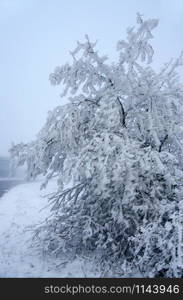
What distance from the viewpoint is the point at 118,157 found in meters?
7.61

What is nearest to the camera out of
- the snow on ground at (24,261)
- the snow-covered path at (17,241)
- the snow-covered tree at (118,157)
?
the snow-covered tree at (118,157)

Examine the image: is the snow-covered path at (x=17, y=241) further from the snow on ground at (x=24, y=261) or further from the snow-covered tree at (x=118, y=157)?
the snow-covered tree at (x=118, y=157)

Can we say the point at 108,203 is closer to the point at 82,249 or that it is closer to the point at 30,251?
the point at 82,249

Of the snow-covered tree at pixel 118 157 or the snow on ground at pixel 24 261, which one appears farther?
the snow on ground at pixel 24 261

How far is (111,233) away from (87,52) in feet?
14.5

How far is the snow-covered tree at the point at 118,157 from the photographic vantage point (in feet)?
24.8

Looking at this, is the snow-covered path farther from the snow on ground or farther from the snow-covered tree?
the snow-covered tree

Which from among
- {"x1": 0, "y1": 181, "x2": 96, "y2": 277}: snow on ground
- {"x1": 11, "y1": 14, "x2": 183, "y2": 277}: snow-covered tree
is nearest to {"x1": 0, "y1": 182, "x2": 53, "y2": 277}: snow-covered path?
{"x1": 0, "y1": 181, "x2": 96, "y2": 277}: snow on ground

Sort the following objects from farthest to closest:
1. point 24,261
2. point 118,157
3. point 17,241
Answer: point 17,241 → point 24,261 → point 118,157

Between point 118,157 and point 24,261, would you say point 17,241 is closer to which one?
point 24,261

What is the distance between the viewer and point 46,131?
9.03 metres

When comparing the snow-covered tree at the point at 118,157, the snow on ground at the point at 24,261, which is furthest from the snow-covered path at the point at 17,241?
the snow-covered tree at the point at 118,157

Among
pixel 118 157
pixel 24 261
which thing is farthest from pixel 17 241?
pixel 118 157

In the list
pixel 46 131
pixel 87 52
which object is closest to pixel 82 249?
pixel 46 131
